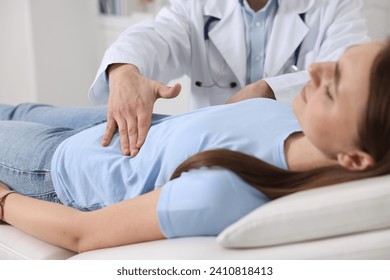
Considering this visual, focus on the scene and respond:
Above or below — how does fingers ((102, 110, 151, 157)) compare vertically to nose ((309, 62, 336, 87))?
below

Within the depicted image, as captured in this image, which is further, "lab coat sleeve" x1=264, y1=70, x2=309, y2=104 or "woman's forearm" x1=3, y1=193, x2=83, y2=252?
"lab coat sleeve" x1=264, y1=70, x2=309, y2=104

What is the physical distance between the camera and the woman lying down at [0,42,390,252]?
0.98 metres

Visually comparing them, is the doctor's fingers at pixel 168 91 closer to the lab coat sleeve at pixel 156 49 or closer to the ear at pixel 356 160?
the lab coat sleeve at pixel 156 49

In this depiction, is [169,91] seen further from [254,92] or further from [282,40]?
[282,40]

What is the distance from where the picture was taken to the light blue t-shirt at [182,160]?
1002mm

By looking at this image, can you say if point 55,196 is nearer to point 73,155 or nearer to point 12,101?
point 73,155

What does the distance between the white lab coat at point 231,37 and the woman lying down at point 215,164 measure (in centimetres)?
39

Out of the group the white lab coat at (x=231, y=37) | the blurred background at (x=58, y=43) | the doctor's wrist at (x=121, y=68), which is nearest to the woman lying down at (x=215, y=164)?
the doctor's wrist at (x=121, y=68)

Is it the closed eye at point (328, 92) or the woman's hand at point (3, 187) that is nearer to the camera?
the closed eye at point (328, 92)

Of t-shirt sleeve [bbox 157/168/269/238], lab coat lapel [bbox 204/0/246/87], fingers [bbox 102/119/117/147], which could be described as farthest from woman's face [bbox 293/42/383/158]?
lab coat lapel [bbox 204/0/246/87]

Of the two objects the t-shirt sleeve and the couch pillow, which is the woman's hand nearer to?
the t-shirt sleeve

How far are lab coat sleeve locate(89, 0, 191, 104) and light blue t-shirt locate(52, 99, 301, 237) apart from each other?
0.19 meters

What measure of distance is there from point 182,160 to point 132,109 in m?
0.23
